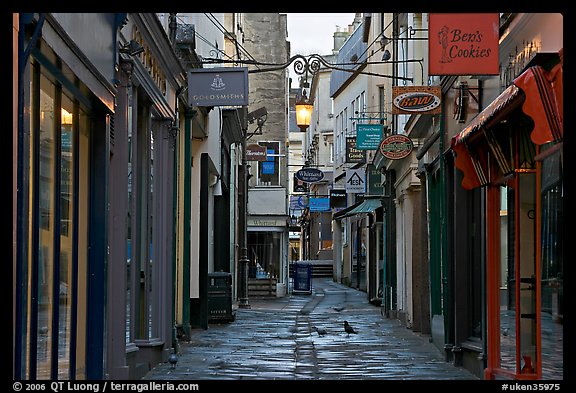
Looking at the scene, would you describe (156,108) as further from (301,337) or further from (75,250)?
(301,337)

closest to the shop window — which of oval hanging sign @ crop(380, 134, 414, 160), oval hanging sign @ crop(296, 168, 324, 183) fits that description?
oval hanging sign @ crop(296, 168, 324, 183)

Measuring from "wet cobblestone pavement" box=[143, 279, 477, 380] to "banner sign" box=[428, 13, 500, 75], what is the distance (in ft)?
11.2

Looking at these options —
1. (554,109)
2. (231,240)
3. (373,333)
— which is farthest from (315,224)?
(554,109)

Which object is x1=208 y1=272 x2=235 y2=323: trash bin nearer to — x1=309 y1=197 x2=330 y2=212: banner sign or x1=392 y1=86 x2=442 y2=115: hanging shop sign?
x1=392 y1=86 x2=442 y2=115: hanging shop sign

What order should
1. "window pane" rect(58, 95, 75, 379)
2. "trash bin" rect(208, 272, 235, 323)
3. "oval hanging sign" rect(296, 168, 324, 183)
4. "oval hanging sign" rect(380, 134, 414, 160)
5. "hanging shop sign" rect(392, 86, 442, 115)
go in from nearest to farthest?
1. "window pane" rect(58, 95, 75, 379)
2. "hanging shop sign" rect(392, 86, 442, 115)
3. "oval hanging sign" rect(380, 134, 414, 160)
4. "trash bin" rect(208, 272, 235, 323)
5. "oval hanging sign" rect(296, 168, 324, 183)

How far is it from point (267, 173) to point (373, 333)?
69.4 ft

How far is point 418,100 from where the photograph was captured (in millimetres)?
17078

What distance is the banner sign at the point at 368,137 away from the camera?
27.9 metres

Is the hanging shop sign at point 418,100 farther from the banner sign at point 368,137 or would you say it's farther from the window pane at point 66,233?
the banner sign at point 368,137

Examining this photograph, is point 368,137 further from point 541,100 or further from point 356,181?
point 541,100

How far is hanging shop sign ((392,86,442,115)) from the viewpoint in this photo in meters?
16.8

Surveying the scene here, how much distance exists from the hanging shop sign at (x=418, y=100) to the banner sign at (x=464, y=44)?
3.91 metres

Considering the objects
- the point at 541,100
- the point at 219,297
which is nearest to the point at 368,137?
the point at 219,297

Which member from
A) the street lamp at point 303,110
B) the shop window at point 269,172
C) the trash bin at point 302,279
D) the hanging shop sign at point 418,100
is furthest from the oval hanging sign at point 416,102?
A: the shop window at point 269,172
